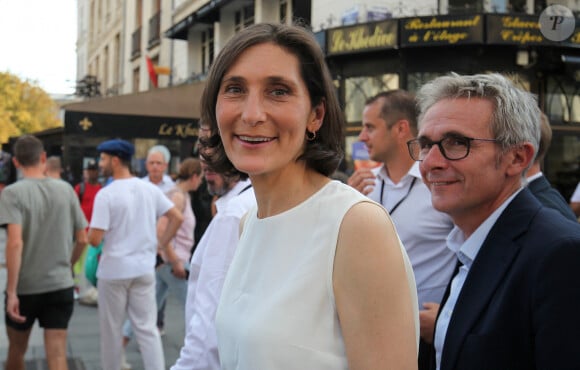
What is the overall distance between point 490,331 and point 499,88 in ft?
2.60

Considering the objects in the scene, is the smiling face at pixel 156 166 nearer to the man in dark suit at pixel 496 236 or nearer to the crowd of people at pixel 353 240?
the crowd of people at pixel 353 240

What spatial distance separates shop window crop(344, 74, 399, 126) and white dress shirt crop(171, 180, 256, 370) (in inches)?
431

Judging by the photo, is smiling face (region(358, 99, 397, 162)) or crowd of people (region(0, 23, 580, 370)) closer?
crowd of people (region(0, 23, 580, 370))

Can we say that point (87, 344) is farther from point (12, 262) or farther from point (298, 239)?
point (298, 239)

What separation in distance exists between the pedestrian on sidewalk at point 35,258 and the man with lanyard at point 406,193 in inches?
103

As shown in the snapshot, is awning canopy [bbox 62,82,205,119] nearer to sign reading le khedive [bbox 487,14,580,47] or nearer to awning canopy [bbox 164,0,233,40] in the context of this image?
sign reading le khedive [bbox 487,14,580,47]

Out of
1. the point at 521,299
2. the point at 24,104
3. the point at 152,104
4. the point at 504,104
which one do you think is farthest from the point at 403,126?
the point at 24,104

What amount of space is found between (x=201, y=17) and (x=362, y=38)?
725 cm

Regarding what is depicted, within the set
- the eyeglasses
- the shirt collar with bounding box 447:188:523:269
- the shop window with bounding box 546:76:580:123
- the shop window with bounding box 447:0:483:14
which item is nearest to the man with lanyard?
the shirt collar with bounding box 447:188:523:269

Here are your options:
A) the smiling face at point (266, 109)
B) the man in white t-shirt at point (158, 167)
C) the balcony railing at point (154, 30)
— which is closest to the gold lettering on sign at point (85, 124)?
the man in white t-shirt at point (158, 167)

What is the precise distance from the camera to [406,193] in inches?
138

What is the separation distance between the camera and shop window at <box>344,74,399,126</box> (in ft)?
44.3

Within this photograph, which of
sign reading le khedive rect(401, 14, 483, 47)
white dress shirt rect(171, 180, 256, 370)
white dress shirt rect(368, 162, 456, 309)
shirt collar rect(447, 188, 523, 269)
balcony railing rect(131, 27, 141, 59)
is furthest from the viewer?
balcony railing rect(131, 27, 141, 59)

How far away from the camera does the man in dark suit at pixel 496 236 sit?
1.54m
